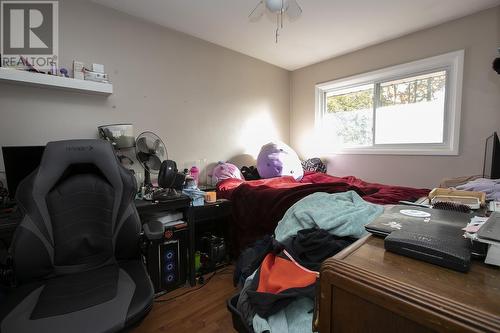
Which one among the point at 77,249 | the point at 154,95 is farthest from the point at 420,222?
the point at 154,95

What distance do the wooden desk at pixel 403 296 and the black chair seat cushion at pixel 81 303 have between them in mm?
782

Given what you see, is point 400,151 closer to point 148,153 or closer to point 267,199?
point 267,199

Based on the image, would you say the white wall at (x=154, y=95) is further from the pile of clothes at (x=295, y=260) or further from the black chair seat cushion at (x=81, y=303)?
the pile of clothes at (x=295, y=260)

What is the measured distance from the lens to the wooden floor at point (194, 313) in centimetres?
144

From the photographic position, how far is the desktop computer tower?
1.71 metres

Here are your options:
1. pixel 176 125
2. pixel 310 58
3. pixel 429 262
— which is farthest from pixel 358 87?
pixel 429 262

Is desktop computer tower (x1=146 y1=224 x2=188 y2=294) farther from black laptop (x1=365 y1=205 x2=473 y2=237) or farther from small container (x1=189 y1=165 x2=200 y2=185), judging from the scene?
black laptop (x1=365 y1=205 x2=473 y2=237)

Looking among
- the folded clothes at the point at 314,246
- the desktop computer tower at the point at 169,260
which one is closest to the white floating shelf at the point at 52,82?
the desktop computer tower at the point at 169,260

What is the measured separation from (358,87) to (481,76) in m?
1.18

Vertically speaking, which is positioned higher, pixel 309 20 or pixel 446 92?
pixel 309 20

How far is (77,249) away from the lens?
1156 millimetres

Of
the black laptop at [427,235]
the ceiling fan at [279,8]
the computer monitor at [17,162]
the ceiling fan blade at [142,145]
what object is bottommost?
the black laptop at [427,235]

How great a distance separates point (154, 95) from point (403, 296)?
2.43 m

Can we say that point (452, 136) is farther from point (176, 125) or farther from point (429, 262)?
point (176, 125)
